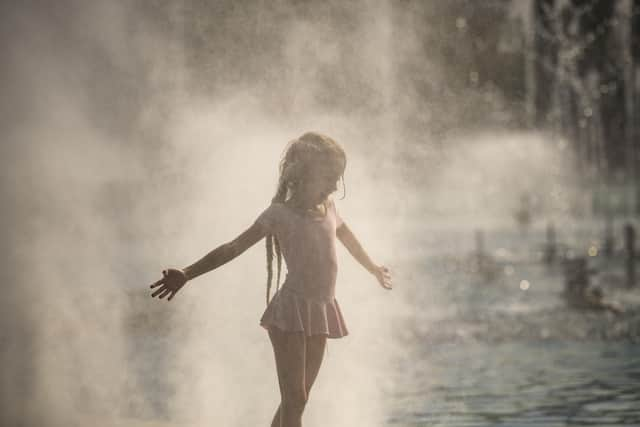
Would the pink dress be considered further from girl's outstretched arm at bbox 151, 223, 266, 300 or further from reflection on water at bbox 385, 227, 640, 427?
reflection on water at bbox 385, 227, 640, 427

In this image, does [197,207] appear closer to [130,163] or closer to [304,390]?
[130,163]

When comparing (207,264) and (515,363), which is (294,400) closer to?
(207,264)

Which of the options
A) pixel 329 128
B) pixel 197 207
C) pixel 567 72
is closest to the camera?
pixel 329 128

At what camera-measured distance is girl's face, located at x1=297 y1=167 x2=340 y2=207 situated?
4090 mm

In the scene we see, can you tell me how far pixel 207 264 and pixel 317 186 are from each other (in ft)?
1.81

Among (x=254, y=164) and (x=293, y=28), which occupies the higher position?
(x=293, y=28)

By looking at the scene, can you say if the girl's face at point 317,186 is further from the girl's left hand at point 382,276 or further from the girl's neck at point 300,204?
the girl's left hand at point 382,276

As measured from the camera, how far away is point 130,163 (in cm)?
873

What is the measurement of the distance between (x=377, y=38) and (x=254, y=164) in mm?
2942

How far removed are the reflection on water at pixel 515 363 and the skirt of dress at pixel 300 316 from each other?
193 centimetres

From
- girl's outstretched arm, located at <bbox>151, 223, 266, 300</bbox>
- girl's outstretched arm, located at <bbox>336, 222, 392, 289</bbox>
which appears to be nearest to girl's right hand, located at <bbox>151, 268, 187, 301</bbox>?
girl's outstretched arm, located at <bbox>151, 223, 266, 300</bbox>

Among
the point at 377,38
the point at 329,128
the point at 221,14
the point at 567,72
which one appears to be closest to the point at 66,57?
the point at 221,14

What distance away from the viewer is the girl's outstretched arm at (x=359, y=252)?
4.35 m

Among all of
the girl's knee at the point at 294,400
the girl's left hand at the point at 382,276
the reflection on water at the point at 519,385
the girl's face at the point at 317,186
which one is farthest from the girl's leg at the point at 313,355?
the reflection on water at the point at 519,385
